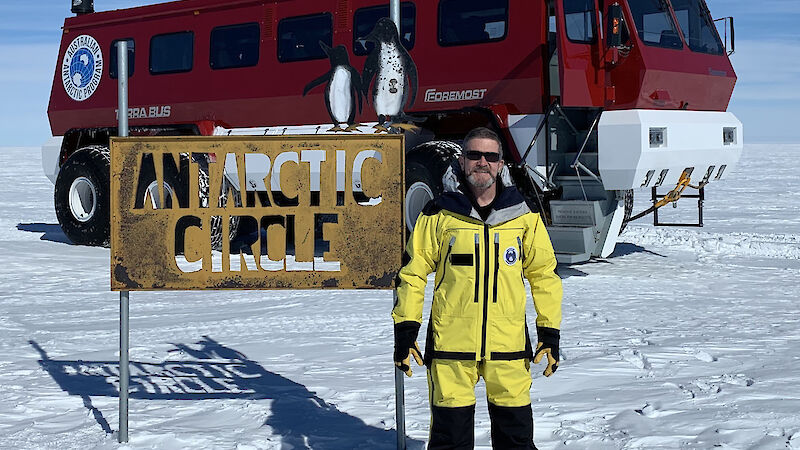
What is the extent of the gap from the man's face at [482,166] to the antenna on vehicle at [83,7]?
11651mm

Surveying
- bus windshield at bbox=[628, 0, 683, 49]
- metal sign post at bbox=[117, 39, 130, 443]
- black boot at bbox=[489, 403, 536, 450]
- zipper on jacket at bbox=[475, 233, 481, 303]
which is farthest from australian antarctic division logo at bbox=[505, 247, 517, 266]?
bus windshield at bbox=[628, 0, 683, 49]

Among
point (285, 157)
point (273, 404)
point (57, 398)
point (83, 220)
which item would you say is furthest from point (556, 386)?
point (83, 220)

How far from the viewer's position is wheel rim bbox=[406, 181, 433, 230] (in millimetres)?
10234

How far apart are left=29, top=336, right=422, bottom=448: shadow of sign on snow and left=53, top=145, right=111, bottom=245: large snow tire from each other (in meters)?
6.26

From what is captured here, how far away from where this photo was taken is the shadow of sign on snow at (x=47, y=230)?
14.5 m

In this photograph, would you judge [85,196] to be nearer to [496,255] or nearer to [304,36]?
[304,36]

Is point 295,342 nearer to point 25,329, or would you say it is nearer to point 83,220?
point 25,329

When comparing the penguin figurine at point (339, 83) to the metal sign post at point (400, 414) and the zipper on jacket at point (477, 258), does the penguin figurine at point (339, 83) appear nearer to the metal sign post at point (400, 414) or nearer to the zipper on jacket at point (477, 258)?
the metal sign post at point (400, 414)

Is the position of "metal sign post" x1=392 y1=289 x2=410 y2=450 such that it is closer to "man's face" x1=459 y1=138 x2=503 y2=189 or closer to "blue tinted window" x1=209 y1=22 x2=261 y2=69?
"man's face" x1=459 y1=138 x2=503 y2=189

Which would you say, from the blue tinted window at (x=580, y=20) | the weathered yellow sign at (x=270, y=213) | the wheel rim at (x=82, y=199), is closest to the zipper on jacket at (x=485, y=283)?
the weathered yellow sign at (x=270, y=213)

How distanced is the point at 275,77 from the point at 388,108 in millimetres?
6940

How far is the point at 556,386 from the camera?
5621mm

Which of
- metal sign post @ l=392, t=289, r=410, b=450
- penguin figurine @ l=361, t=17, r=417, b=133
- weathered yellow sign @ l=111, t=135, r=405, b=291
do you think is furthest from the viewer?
weathered yellow sign @ l=111, t=135, r=405, b=291

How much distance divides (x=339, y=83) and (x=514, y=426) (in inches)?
245
